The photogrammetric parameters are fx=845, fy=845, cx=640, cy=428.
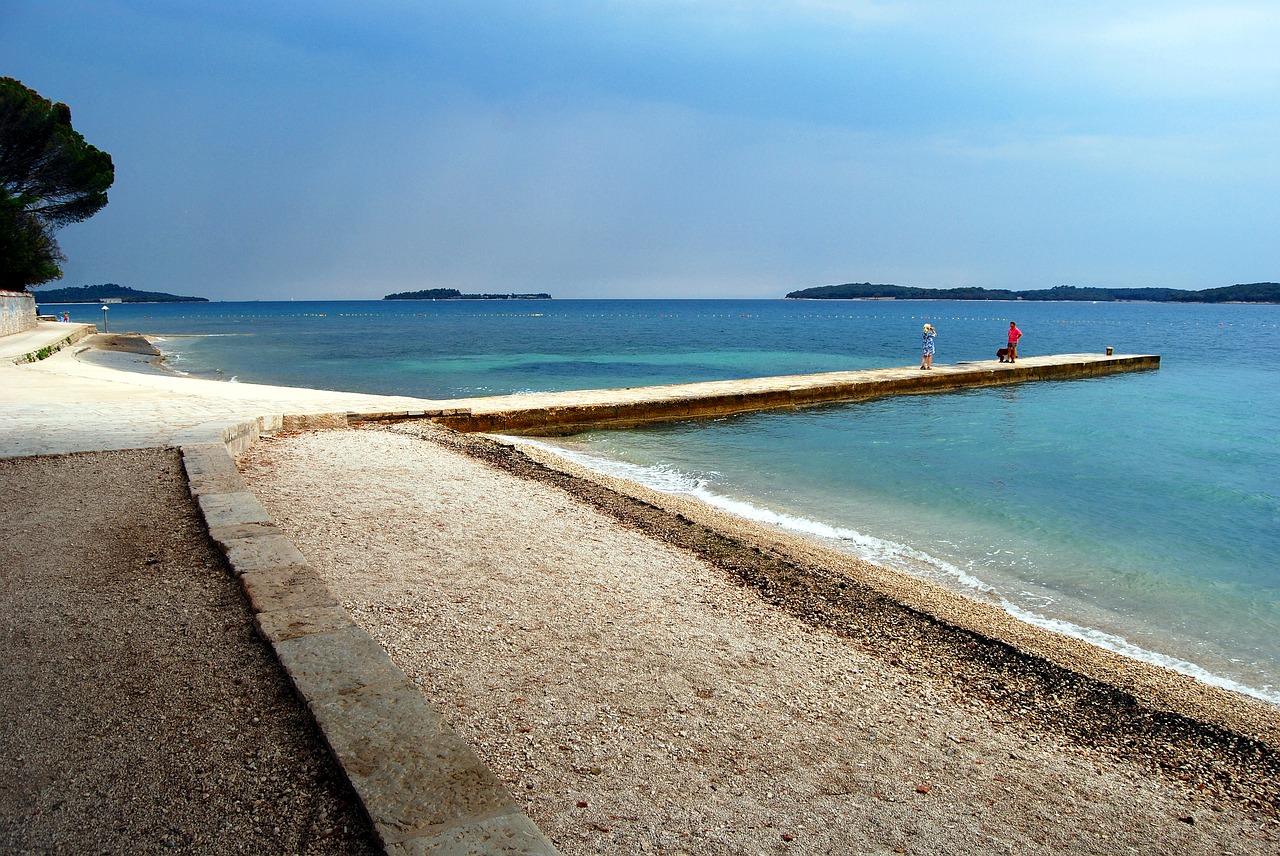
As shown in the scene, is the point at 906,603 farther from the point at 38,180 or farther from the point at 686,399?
the point at 38,180

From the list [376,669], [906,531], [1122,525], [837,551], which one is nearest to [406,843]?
[376,669]

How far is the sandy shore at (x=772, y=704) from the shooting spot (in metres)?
3.11

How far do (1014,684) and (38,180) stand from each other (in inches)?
1927

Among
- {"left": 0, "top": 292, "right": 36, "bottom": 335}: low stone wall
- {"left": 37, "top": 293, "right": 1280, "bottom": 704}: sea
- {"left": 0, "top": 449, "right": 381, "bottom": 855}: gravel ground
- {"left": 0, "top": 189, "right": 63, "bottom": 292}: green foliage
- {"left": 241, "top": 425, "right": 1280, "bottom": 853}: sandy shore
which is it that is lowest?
{"left": 37, "top": 293, "right": 1280, "bottom": 704}: sea

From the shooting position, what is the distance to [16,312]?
108ft

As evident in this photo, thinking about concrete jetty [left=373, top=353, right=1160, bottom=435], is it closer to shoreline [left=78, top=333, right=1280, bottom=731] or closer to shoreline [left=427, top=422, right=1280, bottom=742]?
shoreline [left=427, top=422, right=1280, bottom=742]

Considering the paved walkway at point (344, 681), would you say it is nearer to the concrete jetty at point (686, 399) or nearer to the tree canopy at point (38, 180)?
the concrete jetty at point (686, 399)

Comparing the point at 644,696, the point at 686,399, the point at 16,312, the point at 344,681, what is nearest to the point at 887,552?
the point at 644,696

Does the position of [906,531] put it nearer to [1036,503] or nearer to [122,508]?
[1036,503]

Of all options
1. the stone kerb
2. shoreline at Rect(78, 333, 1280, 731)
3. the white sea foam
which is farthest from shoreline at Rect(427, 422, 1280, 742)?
the stone kerb

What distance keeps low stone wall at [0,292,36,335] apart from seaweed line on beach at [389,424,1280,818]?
3360cm

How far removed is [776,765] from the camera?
3408mm

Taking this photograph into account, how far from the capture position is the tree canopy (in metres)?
37.3

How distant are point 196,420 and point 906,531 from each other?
841 cm
